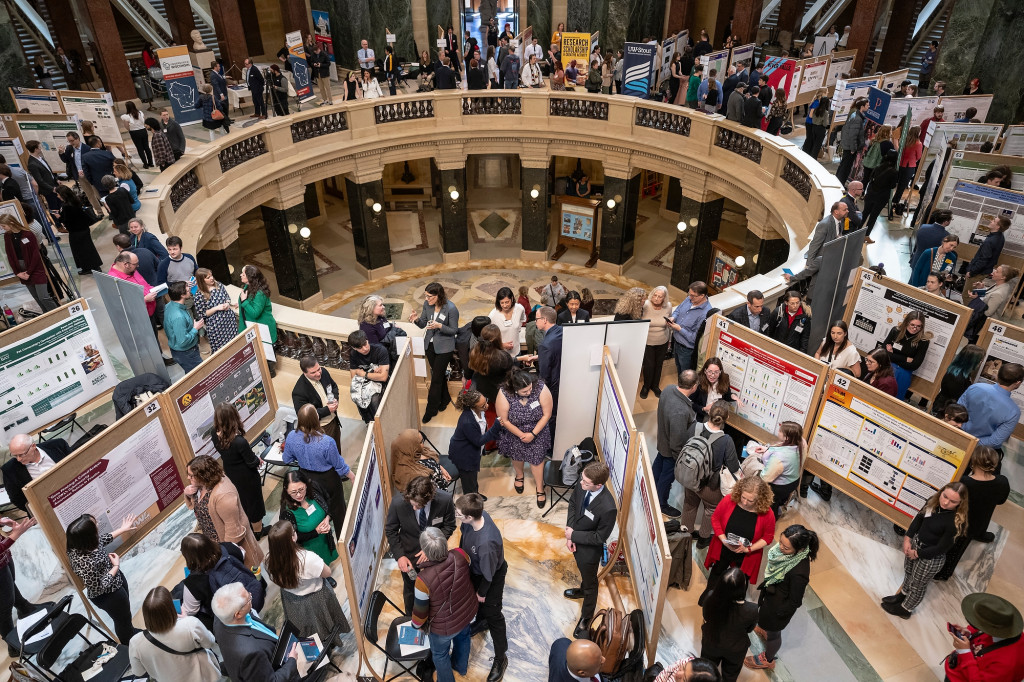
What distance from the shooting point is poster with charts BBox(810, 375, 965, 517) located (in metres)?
5.21

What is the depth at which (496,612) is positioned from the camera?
4809 millimetres

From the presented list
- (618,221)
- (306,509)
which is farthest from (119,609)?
(618,221)

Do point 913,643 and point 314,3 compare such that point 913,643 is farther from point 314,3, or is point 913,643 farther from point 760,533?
point 314,3

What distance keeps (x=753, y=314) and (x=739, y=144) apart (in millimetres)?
7339

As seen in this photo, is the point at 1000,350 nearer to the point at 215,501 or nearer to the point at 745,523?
the point at 745,523

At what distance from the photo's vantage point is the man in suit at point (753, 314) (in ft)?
22.4

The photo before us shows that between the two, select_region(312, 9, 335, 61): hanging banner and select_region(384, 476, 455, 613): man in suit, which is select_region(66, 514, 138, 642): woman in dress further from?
select_region(312, 9, 335, 61): hanging banner

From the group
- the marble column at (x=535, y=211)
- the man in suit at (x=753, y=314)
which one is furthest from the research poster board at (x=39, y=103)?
the man in suit at (x=753, y=314)

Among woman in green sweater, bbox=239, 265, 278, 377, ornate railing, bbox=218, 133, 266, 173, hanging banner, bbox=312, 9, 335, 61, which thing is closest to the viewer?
woman in green sweater, bbox=239, 265, 278, 377

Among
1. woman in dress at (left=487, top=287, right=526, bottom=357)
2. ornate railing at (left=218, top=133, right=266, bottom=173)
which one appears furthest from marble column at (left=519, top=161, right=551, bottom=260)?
woman in dress at (left=487, top=287, right=526, bottom=357)

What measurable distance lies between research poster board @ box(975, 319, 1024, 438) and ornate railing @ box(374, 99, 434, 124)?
490 inches

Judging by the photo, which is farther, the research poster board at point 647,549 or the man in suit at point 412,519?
the man in suit at point 412,519

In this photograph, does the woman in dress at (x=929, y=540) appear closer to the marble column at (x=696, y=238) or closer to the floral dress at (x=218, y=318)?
the floral dress at (x=218, y=318)

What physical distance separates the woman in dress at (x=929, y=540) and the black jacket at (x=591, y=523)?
7.58 ft
